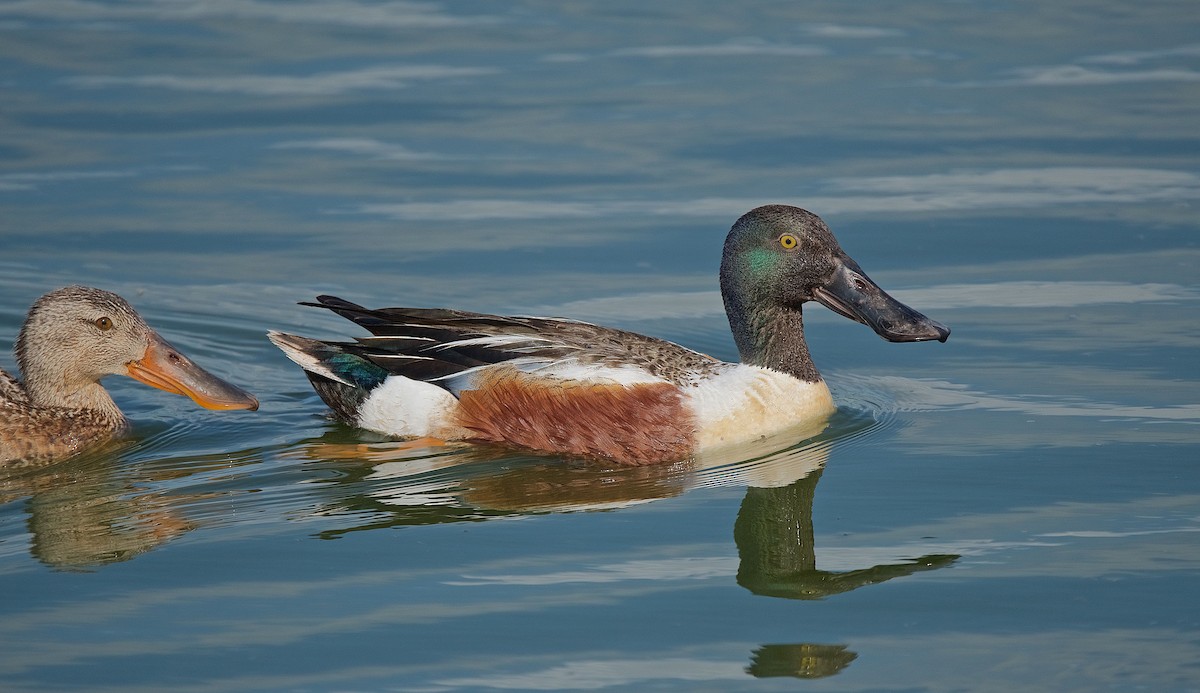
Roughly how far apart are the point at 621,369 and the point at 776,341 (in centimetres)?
90

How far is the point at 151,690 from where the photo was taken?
18.5 ft

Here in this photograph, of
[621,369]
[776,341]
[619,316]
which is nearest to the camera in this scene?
[621,369]

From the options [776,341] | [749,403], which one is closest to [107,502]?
[749,403]

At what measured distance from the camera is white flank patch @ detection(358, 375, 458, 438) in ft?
28.7

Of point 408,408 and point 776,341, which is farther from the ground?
point 776,341

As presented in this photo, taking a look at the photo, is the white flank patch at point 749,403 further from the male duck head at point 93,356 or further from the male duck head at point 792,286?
the male duck head at point 93,356

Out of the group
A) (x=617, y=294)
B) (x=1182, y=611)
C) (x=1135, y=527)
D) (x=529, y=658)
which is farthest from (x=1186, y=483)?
(x=617, y=294)

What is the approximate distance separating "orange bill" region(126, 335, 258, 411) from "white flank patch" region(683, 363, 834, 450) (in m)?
2.33

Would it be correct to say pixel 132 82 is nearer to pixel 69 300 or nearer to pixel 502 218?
pixel 502 218

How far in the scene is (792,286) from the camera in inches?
342

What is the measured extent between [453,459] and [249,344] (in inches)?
100

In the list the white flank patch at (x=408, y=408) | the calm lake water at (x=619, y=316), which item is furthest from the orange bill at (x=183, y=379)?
the white flank patch at (x=408, y=408)

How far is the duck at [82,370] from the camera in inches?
340

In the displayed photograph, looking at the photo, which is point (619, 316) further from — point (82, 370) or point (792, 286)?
point (82, 370)
